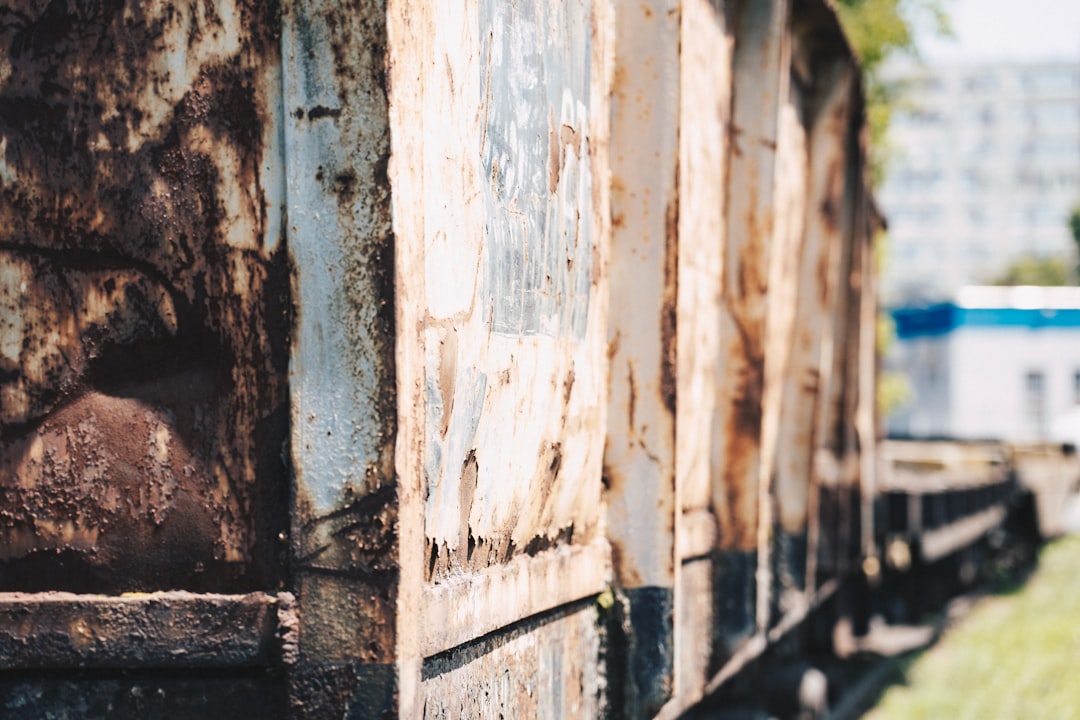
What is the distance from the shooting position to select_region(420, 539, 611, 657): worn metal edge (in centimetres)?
198

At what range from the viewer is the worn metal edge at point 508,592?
1979mm

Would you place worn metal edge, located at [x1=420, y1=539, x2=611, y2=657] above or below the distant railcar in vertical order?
below

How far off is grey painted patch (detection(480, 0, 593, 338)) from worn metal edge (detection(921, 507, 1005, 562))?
6.41 metres

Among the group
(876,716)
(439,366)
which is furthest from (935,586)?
(439,366)

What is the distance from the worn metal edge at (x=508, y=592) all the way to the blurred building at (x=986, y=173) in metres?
70.2

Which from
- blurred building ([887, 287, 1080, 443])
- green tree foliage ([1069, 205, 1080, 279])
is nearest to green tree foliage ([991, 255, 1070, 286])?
green tree foliage ([1069, 205, 1080, 279])

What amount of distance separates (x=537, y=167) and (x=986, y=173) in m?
74.1

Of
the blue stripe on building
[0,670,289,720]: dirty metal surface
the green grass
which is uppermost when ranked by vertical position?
the blue stripe on building

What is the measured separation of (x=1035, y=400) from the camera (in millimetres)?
41188

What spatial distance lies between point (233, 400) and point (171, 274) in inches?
8.5

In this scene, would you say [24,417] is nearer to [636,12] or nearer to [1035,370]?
[636,12]

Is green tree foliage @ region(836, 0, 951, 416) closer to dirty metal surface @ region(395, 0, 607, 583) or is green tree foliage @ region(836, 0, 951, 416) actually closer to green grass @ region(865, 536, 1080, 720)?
green grass @ region(865, 536, 1080, 720)

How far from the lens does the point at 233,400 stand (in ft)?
6.27

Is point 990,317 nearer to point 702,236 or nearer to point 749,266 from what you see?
point 749,266
